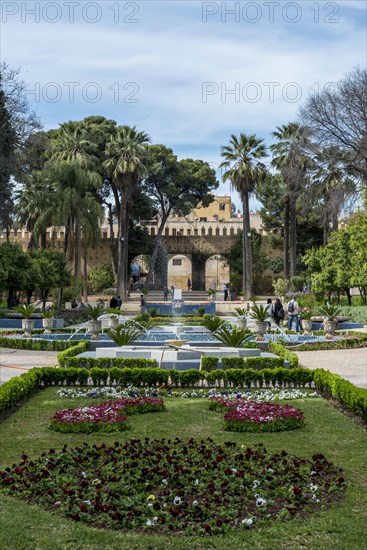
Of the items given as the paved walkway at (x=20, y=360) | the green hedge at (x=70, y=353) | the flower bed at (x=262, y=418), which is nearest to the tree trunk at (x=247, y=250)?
the paved walkway at (x=20, y=360)

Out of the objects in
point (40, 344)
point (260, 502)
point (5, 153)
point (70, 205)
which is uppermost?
point (5, 153)

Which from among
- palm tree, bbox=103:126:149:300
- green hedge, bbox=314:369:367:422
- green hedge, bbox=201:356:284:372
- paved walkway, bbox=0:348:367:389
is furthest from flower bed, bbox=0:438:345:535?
palm tree, bbox=103:126:149:300

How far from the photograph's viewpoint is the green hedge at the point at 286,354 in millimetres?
13602

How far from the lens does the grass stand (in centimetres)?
483

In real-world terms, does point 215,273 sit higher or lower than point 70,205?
lower

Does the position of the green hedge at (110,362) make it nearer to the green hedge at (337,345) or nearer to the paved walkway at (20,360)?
the paved walkway at (20,360)

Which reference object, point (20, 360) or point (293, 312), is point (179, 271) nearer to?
point (293, 312)

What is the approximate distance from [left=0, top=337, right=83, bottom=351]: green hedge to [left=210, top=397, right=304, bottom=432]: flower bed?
9418 mm

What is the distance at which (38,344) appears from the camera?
18.0 m

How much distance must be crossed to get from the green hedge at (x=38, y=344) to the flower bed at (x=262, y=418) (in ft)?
30.9

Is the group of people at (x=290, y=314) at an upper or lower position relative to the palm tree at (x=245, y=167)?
lower

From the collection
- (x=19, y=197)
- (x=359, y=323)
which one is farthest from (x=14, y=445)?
(x=19, y=197)

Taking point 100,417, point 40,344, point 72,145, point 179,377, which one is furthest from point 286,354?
point 72,145

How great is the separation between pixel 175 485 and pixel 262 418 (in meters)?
2.77
